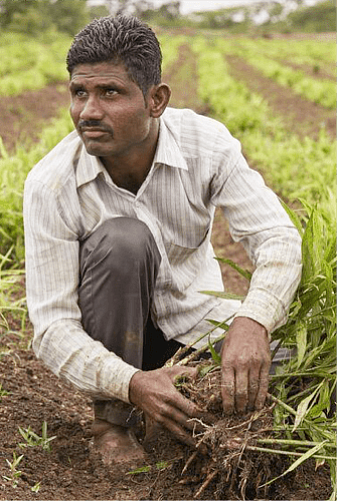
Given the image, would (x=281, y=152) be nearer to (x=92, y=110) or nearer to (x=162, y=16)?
(x=92, y=110)

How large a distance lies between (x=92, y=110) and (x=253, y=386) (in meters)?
0.85

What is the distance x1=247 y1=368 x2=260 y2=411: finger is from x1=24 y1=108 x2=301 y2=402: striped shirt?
5.8 inches

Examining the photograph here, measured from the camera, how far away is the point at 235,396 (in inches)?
78.0

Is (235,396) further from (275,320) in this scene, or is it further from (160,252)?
(160,252)

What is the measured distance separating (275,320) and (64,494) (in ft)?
2.39

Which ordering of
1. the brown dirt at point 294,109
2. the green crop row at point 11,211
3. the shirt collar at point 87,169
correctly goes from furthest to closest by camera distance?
Result: the brown dirt at point 294,109, the green crop row at point 11,211, the shirt collar at point 87,169

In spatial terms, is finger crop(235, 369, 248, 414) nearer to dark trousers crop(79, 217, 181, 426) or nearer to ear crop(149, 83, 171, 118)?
dark trousers crop(79, 217, 181, 426)

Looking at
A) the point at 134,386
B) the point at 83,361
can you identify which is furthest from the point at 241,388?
the point at 83,361

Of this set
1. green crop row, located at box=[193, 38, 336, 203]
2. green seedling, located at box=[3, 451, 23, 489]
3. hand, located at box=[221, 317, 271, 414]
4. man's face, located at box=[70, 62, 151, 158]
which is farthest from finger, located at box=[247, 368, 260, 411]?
green crop row, located at box=[193, 38, 336, 203]

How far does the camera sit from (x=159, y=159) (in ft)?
7.77

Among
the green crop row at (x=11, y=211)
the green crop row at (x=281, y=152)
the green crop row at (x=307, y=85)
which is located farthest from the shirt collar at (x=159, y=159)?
the green crop row at (x=307, y=85)

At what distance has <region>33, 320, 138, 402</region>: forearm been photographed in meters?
2.11

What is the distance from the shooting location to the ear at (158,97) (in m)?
2.26

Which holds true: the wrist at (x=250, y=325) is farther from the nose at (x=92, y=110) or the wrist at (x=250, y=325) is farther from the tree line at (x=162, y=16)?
the tree line at (x=162, y=16)
